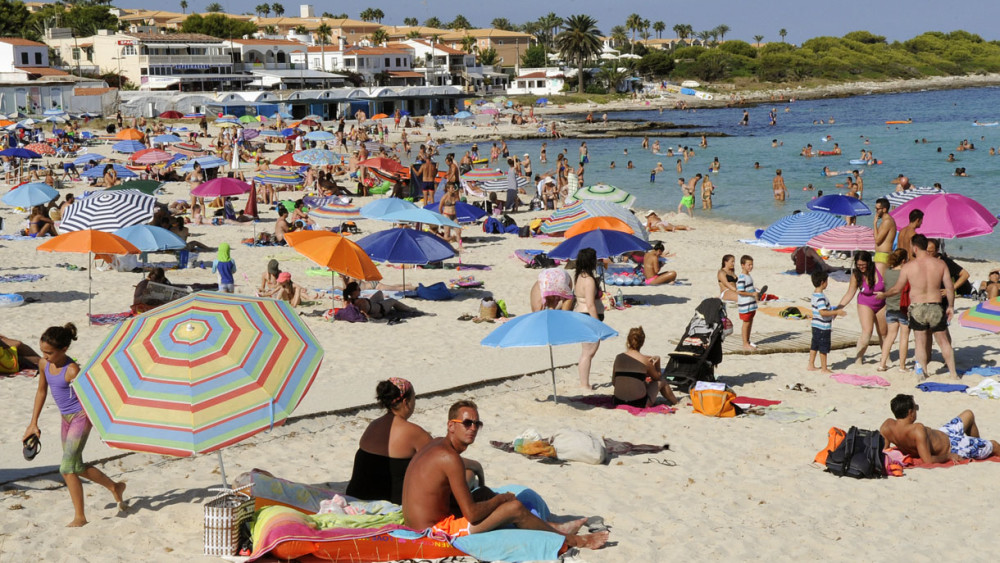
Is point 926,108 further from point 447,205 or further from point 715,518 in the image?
point 715,518

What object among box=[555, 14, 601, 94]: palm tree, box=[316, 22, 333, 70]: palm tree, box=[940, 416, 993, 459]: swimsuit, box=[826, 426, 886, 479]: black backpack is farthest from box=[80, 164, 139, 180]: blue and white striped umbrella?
box=[555, 14, 601, 94]: palm tree

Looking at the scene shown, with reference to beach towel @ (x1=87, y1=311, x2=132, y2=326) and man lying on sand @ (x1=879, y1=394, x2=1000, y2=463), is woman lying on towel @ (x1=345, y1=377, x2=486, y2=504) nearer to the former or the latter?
man lying on sand @ (x1=879, y1=394, x2=1000, y2=463)

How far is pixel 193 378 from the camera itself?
212 inches

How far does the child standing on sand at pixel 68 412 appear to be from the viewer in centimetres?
602

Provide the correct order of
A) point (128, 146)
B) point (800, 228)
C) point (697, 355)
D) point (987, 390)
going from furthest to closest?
point (128, 146)
point (800, 228)
point (697, 355)
point (987, 390)

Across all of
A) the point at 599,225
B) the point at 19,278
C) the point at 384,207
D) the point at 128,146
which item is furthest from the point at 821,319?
the point at 128,146

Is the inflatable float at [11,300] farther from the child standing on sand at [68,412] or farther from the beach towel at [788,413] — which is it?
the beach towel at [788,413]

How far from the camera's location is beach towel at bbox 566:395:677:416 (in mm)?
9305

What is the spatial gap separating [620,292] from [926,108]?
80.9 meters

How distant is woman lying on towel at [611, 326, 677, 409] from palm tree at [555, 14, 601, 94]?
9342 cm

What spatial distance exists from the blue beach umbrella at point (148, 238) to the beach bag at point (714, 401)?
24.4ft

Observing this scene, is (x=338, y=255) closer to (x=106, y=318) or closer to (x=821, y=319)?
(x=106, y=318)

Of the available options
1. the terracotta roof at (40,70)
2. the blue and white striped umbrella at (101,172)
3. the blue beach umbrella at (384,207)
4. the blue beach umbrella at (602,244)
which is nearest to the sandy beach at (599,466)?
the blue beach umbrella at (602,244)

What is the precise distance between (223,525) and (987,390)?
7.75 metres
